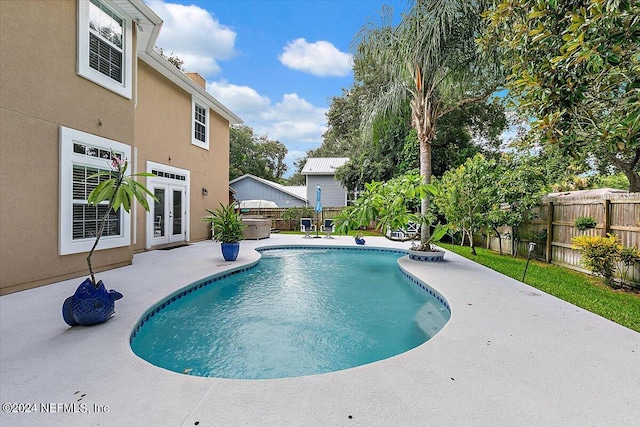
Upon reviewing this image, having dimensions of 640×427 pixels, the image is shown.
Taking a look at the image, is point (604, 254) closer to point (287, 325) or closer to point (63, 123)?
point (287, 325)

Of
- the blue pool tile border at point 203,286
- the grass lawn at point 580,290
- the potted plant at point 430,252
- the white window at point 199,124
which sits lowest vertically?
the blue pool tile border at point 203,286

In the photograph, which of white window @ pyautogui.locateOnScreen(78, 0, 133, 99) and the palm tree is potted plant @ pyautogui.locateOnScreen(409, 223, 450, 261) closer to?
the palm tree

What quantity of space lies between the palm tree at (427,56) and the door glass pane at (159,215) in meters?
8.04

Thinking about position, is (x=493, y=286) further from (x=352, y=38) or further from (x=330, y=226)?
(x=330, y=226)

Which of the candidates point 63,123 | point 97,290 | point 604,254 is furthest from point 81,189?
point 604,254

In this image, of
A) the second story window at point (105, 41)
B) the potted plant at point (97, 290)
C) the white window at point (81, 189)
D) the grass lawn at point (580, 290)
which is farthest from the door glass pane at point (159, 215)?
the grass lawn at point (580, 290)

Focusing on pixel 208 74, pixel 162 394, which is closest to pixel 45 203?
pixel 162 394

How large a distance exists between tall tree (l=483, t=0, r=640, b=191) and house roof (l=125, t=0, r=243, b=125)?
7504mm

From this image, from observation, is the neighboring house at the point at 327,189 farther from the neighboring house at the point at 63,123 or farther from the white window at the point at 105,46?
the white window at the point at 105,46

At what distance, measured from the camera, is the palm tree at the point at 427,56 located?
797 centimetres

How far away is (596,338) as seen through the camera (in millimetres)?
3545

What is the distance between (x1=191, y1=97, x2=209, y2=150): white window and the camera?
1212 centimetres

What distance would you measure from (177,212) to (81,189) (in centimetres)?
514

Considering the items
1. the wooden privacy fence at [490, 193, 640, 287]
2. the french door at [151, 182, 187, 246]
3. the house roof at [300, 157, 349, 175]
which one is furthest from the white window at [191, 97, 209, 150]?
the wooden privacy fence at [490, 193, 640, 287]
